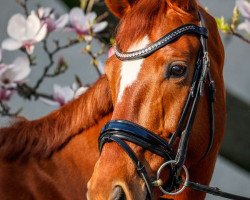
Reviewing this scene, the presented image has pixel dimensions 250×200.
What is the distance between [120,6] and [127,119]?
1.78 feet

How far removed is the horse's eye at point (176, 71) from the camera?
284 centimetres

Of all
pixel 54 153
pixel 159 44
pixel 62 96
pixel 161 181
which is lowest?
pixel 62 96

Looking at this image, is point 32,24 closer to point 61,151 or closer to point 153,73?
point 61,151

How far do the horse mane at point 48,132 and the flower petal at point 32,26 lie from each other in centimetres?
51

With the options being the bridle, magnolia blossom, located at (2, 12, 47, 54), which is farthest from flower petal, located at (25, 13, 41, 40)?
the bridle

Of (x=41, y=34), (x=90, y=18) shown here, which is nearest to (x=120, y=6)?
(x=41, y=34)

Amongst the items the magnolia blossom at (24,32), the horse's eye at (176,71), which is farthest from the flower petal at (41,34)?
the horse's eye at (176,71)

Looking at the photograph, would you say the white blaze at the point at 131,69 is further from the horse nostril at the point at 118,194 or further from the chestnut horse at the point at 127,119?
the horse nostril at the point at 118,194

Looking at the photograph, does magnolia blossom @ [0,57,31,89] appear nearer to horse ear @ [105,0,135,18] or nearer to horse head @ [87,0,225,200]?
Answer: horse ear @ [105,0,135,18]

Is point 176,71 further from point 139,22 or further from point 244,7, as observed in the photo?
point 244,7

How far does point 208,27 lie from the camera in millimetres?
3137

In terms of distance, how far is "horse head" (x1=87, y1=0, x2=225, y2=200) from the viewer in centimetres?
276

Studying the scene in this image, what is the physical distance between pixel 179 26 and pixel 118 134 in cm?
42

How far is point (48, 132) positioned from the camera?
10.9 ft
